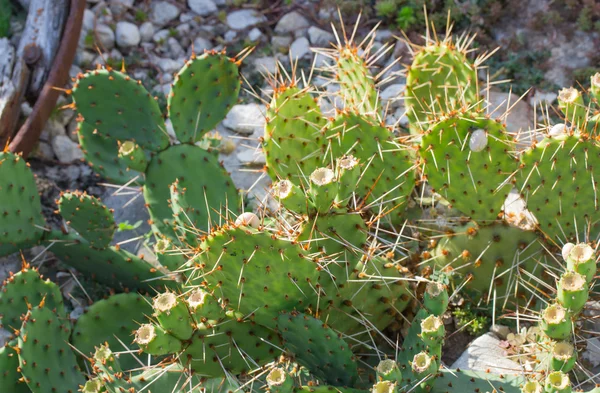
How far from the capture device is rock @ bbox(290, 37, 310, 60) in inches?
193

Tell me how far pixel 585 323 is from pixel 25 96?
11.0 ft

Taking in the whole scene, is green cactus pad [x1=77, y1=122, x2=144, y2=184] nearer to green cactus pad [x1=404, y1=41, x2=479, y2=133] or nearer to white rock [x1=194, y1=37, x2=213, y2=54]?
green cactus pad [x1=404, y1=41, x2=479, y2=133]

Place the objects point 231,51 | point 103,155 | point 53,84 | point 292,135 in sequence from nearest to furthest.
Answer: point 292,135 < point 103,155 < point 53,84 < point 231,51

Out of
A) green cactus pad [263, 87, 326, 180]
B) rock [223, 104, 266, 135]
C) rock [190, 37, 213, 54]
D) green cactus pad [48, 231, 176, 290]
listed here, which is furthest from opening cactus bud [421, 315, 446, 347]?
rock [190, 37, 213, 54]

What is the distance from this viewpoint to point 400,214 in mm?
3320

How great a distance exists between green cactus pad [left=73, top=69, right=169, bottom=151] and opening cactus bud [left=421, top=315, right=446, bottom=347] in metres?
1.60

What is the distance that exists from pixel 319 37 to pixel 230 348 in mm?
2784

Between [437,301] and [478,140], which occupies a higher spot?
[478,140]

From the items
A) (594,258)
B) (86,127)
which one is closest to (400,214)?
(594,258)

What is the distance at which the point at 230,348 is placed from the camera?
2732mm

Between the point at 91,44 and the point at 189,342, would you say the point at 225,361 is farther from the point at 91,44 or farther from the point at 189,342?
the point at 91,44

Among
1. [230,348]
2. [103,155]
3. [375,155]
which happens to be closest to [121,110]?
[103,155]

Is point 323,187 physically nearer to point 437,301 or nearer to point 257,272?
point 257,272

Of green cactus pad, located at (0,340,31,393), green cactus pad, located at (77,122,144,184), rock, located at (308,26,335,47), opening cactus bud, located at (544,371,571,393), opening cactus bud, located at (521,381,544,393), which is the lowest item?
green cactus pad, located at (0,340,31,393)
